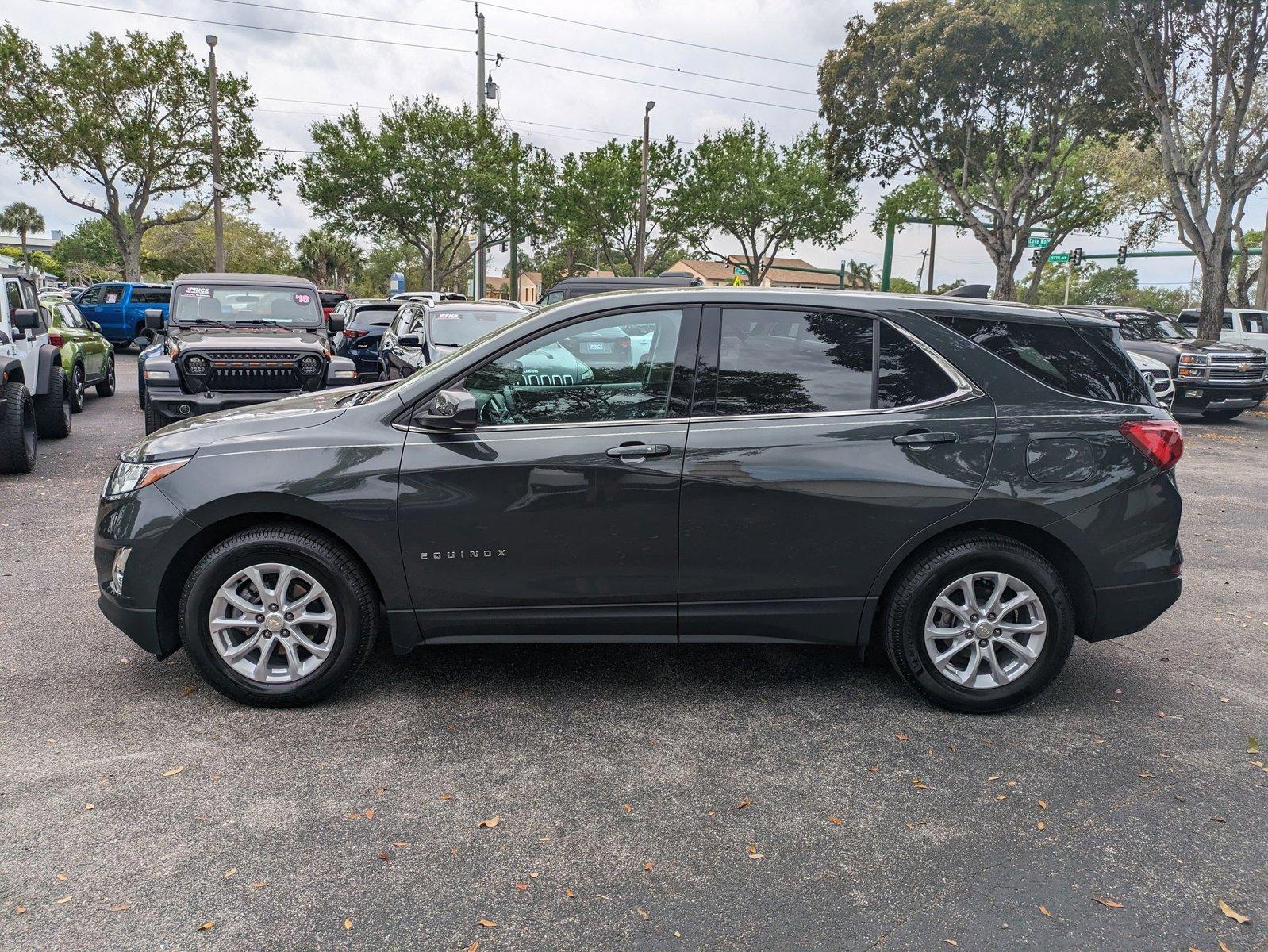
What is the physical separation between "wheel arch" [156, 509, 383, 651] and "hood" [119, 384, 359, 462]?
1.07 feet

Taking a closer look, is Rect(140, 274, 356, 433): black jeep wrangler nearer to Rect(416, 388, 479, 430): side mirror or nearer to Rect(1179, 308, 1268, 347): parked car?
Rect(416, 388, 479, 430): side mirror

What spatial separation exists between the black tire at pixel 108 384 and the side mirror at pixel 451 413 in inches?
557

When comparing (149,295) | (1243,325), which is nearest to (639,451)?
(1243,325)

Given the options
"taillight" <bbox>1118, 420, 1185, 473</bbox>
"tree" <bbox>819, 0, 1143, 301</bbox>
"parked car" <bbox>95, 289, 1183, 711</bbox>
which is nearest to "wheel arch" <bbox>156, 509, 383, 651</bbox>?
"parked car" <bbox>95, 289, 1183, 711</bbox>

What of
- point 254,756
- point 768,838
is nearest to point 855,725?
point 768,838

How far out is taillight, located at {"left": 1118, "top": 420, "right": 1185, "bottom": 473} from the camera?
413 cm

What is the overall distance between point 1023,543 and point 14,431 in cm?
858

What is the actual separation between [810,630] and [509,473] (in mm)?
1410

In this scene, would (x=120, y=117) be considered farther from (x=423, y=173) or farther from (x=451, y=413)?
(x=451, y=413)

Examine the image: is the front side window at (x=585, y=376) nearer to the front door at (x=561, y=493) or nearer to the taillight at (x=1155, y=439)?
the front door at (x=561, y=493)

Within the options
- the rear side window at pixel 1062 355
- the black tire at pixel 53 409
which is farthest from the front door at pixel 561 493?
the black tire at pixel 53 409

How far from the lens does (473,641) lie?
4.07 meters

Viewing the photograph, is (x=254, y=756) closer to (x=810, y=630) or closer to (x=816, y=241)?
(x=810, y=630)

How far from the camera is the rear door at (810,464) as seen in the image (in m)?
3.98
